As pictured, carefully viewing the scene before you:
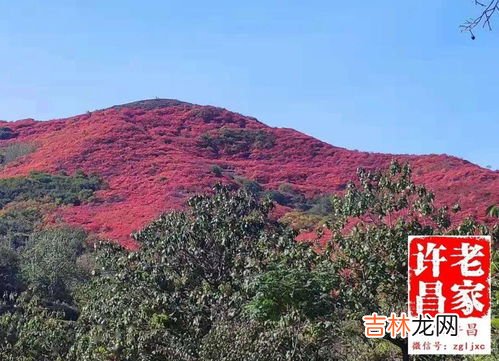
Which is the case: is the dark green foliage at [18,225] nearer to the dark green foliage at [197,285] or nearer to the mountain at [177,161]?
the mountain at [177,161]

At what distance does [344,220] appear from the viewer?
356 inches

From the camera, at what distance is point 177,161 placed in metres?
32.9

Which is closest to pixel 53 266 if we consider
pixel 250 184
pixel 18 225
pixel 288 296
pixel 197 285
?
pixel 18 225

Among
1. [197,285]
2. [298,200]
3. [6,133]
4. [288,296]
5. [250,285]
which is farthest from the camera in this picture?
[6,133]

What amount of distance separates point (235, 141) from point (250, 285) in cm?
3206

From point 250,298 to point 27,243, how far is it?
56.0ft

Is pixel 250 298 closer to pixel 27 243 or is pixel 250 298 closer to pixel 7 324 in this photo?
pixel 7 324

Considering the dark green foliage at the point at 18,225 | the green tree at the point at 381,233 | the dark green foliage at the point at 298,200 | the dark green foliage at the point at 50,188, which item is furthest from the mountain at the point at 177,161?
the green tree at the point at 381,233

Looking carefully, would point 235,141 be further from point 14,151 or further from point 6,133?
point 6,133

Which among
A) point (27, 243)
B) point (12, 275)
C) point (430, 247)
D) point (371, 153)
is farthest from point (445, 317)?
point (371, 153)

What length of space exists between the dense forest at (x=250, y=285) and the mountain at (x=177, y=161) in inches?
476

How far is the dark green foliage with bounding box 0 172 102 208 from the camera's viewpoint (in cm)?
2959

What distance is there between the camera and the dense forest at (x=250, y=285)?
23.4 feet

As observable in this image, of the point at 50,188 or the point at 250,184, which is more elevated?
the point at 250,184
